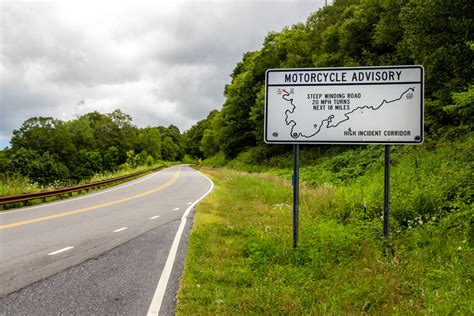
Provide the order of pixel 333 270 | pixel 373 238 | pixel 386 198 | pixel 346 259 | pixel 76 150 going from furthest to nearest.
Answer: pixel 76 150
pixel 373 238
pixel 386 198
pixel 346 259
pixel 333 270

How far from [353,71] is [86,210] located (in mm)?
11109

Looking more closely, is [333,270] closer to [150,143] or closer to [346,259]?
[346,259]

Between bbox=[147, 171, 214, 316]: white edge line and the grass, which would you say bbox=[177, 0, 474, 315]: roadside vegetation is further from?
bbox=[147, 171, 214, 316]: white edge line

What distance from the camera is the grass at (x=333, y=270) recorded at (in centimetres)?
394

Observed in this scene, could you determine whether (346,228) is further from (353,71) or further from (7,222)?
(7,222)

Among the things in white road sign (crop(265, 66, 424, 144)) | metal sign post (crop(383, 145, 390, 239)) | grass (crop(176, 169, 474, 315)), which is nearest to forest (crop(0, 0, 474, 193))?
white road sign (crop(265, 66, 424, 144))

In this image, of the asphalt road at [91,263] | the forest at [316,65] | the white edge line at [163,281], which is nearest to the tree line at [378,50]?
the forest at [316,65]

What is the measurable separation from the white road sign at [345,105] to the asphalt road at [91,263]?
3.26m

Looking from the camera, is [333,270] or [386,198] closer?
[333,270]

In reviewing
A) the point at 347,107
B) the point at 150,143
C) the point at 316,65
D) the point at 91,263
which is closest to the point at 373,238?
the point at 347,107

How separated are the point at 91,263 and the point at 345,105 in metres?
5.53

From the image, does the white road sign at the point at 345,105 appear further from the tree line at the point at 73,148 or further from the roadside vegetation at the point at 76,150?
the tree line at the point at 73,148

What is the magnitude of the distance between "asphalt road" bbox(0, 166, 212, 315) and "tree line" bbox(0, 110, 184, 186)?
40802 mm

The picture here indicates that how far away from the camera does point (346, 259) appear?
5457 mm
